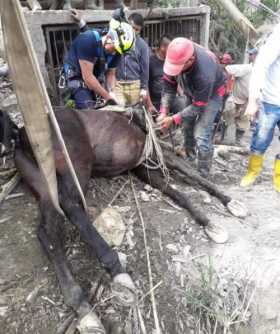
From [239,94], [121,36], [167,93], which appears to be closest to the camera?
[121,36]

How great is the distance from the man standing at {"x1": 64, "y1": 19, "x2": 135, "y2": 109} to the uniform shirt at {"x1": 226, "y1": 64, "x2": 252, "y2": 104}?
7.62ft

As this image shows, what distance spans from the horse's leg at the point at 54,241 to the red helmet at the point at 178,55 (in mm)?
1524

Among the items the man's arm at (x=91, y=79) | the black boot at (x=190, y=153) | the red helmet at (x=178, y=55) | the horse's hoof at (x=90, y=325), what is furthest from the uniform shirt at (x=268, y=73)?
the horse's hoof at (x=90, y=325)

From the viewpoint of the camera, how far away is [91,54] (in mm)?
3779

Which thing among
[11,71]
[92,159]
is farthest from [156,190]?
[11,71]

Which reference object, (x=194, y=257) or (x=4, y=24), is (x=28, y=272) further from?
(x=4, y=24)

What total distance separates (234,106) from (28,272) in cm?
446

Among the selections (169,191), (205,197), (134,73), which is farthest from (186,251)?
(134,73)

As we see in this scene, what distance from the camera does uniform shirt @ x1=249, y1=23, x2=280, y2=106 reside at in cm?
335

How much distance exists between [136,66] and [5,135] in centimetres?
236

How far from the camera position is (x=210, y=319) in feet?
8.14

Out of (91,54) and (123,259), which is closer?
(123,259)

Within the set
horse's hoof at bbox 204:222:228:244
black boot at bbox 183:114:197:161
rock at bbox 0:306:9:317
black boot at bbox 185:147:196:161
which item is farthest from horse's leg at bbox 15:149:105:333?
black boot at bbox 185:147:196:161

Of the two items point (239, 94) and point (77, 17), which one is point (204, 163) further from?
point (77, 17)
